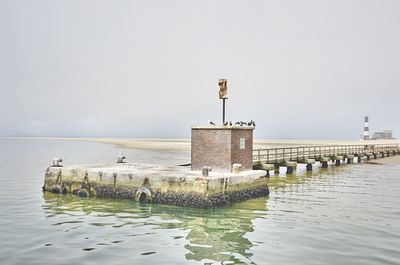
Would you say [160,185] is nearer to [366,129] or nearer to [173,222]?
[173,222]

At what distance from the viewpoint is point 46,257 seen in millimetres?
10344

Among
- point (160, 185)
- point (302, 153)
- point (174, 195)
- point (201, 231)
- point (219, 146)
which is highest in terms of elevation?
point (219, 146)

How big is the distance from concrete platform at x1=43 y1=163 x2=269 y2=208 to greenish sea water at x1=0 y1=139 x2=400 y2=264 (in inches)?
16.4

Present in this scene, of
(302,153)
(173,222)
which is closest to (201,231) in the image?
(173,222)

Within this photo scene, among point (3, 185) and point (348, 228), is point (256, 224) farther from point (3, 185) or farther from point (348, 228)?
point (3, 185)

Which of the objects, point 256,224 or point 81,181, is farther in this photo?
point 81,181

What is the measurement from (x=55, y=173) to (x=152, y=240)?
35.5 feet

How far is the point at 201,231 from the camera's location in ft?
43.3

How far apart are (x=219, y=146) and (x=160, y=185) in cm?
425

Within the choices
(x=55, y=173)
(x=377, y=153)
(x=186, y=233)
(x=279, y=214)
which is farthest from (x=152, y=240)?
(x=377, y=153)

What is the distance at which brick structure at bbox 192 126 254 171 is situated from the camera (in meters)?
20.3

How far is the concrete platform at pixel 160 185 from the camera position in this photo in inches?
659

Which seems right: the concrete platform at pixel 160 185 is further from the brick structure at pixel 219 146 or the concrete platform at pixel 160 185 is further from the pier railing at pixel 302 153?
the pier railing at pixel 302 153

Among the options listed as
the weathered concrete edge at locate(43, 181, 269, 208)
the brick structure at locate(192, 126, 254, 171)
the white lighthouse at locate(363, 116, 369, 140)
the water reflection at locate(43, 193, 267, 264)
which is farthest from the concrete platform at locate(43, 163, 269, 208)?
the white lighthouse at locate(363, 116, 369, 140)
